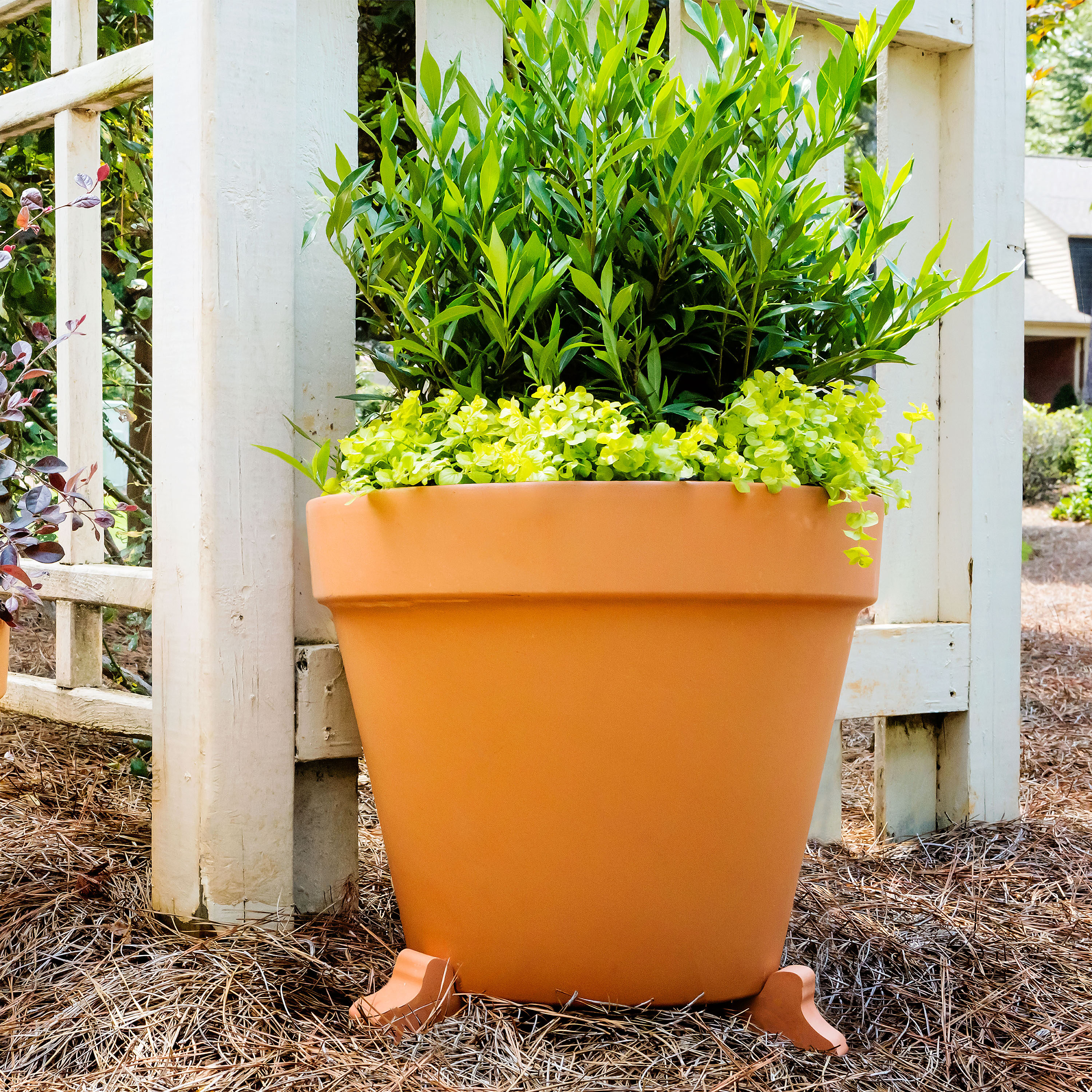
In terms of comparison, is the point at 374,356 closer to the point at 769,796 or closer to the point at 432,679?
the point at 432,679

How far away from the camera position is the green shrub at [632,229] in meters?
1.06

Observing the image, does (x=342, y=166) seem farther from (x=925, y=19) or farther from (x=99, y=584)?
(x=925, y=19)

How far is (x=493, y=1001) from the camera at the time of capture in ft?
3.58

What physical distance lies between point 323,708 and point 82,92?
3.32 feet

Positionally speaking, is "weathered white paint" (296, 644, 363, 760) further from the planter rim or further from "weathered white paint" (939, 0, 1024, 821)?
"weathered white paint" (939, 0, 1024, 821)

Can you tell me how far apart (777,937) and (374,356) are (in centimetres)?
81

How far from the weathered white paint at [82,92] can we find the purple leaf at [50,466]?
0.54 m

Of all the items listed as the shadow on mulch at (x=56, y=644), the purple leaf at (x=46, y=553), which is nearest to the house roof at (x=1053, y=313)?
the shadow on mulch at (x=56, y=644)

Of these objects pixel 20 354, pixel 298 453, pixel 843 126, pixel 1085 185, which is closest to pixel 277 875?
pixel 298 453

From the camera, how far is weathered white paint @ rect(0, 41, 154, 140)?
A: 1479 millimetres

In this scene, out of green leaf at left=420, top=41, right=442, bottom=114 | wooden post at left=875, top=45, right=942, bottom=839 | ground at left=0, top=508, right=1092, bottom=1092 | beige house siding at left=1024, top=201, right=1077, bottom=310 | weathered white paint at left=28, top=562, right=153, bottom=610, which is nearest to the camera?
ground at left=0, top=508, right=1092, bottom=1092

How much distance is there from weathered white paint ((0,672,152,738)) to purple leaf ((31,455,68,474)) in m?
0.34

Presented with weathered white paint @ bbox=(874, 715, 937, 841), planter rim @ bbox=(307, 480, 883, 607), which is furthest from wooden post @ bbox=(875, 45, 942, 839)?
planter rim @ bbox=(307, 480, 883, 607)

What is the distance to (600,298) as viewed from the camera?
1.04m
